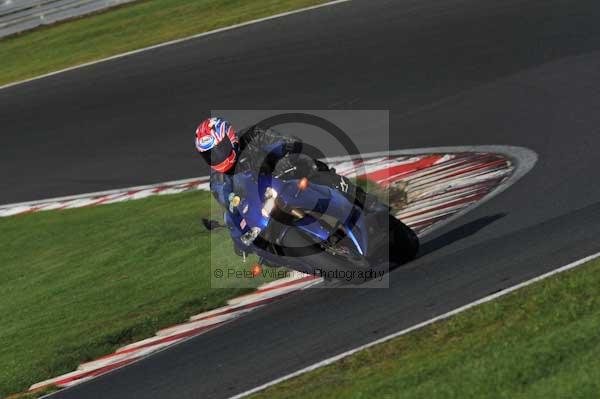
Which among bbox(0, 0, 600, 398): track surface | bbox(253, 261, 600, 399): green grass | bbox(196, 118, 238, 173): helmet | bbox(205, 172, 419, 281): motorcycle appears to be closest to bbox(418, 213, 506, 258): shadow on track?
bbox(0, 0, 600, 398): track surface

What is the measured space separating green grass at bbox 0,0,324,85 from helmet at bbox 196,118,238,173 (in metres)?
13.4

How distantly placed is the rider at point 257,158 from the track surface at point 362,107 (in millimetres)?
1089

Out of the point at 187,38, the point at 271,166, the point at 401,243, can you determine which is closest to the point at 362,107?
the point at 401,243

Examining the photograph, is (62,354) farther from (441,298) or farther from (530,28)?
(530,28)

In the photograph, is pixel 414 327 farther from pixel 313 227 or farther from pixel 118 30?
pixel 118 30

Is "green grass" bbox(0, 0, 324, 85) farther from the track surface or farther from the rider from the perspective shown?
the rider

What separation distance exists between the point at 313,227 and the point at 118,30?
17757mm

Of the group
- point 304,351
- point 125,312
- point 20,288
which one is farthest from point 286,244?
point 20,288

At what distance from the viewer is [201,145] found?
31.2 ft

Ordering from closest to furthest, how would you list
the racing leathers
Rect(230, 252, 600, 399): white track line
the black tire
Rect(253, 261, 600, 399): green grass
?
→ 1. Rect(253, 261, 600, 399): green grass
2. Rect(230, 252, 600, 399): white track line
3. the racing leathers
4. the black tire

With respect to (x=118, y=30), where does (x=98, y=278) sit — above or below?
below

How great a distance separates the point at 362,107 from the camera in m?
16.2

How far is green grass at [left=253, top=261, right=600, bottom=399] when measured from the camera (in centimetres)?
612

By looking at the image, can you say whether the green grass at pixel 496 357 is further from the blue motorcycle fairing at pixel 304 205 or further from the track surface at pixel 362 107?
the blue motorcycle fairing at pixel 304 205
